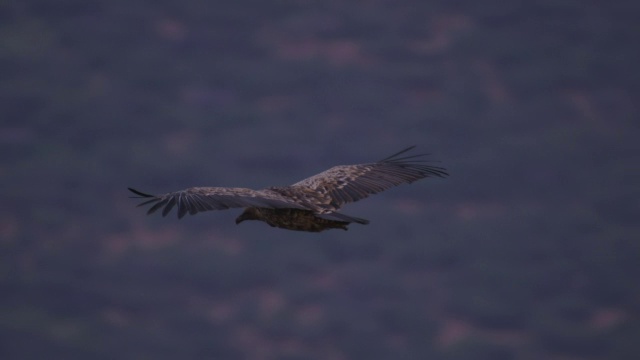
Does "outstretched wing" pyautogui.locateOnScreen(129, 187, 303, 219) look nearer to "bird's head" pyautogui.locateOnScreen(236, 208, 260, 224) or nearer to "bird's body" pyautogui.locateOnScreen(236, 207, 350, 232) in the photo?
"bird's body" pyautogui.locateOnScreen(236, 207, 350, 232)

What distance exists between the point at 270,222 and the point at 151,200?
1.84 metres

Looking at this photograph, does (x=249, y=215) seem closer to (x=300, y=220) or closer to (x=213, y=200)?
(x=300, y=220)

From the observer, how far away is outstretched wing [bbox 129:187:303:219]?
1250 cm

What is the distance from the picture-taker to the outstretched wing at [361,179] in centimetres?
1482

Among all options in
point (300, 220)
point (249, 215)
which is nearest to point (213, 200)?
point (300, 220)

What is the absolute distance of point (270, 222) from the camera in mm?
14016

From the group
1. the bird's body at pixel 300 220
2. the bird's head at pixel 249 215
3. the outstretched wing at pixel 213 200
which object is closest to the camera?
the outstretched wing at pixel 213 200

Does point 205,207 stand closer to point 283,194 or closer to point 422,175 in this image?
point 283,194

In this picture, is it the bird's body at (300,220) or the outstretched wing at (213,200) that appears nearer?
the outstretched wing at (213,200)

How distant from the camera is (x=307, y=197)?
46.3 feet

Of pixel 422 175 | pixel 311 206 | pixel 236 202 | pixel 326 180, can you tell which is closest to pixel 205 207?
pixel 236 202

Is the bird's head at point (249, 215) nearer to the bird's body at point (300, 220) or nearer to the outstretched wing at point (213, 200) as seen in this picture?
the bird's body at point (300, 220)

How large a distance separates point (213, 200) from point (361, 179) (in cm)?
328

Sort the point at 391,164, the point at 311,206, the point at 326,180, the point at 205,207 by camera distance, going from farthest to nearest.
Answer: the point at 391,164, the point at 326,180, the point at 311,206, the point at 205,207
